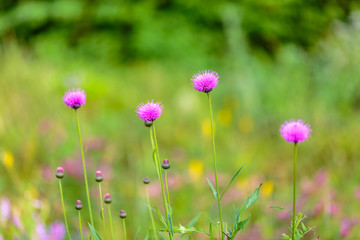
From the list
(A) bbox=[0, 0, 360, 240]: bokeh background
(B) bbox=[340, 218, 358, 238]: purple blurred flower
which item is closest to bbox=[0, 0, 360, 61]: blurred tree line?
(A) bbox=[0, 0, 360, 240]: bokeh background

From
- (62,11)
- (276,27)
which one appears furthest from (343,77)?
(62,11)

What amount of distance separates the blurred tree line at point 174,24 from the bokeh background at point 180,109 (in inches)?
0.7

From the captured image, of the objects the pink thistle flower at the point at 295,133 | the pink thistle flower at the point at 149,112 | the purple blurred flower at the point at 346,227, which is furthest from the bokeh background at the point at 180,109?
the pink thistle flower at the point at 149,112

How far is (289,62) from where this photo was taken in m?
4.28

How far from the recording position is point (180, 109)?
3834 millimetres

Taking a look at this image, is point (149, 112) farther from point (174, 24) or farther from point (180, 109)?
point (174, 24)

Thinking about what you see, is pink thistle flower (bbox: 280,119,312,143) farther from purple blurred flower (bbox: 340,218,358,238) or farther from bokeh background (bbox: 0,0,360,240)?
purple blurred flower (bbox: 340,218,358,238)

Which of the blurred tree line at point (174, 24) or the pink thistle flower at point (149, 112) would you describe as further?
the blurred tree line at point (174, 24)

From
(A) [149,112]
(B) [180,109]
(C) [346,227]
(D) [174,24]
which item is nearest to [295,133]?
(A) [149,112]

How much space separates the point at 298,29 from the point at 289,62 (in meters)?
2.47

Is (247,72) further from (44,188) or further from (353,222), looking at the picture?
(353,222)

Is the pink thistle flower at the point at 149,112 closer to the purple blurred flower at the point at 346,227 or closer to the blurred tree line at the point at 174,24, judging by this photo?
the purple blurred flower at the point at 346,227

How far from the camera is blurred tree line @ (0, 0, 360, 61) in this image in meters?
6.32

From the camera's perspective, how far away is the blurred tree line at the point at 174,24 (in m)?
6.32
